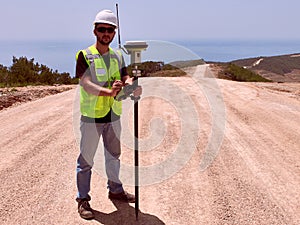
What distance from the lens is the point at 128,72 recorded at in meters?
3.64

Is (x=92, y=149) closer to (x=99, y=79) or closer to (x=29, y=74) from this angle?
(x=99, y=79)

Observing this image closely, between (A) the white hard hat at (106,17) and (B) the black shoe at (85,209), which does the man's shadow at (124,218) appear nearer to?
(B) the black shoe at (85,209)

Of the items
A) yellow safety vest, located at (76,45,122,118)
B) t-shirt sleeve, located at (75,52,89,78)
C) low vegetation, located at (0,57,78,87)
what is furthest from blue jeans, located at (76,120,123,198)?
low vegetation, located at (0,57,78,87)

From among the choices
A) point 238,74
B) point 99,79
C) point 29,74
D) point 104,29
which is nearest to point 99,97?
point 99,79

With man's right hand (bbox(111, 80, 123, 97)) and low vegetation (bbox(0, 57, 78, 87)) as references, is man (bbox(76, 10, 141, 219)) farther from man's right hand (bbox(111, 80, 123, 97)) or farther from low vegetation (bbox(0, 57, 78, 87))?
low vegetation (bbox(0, 57, 78, 87))

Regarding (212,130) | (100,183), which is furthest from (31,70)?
(100,183)

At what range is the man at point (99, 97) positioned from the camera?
3.28 m

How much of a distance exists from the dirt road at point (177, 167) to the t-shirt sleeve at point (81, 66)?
1.57m

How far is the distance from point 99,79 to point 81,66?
221mm

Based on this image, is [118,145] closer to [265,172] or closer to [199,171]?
[199,171]

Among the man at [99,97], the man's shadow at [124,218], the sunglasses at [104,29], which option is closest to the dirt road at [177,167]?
the man's shadow at [124,218]

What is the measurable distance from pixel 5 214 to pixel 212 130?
164 inches

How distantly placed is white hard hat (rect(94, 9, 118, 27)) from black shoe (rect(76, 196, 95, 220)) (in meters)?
1.91

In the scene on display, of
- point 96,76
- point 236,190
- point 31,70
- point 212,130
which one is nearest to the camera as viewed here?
point 96,76
